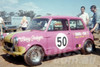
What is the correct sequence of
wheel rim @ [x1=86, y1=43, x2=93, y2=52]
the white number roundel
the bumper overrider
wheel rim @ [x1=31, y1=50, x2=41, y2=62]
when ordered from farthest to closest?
wheel rim @ [x1=86, y1=43, x2=93, y2=52], the white number roundel, wheel rim @ [x1=31, y1=50, x2=41, y2=62], the bumper overrider

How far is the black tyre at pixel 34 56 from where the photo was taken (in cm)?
434

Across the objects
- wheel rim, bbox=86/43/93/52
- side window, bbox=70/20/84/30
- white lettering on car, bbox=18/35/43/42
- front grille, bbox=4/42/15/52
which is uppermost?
side window, bbox=70/20/84/30

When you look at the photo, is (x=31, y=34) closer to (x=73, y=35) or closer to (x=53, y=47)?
(x=53, y=47)

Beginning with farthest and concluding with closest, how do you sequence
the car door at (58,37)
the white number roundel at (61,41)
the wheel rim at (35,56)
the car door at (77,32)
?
the car door at (77,32), the white number roundel at (61,41), the car door at (58,37), the wheel rim at (35,56)

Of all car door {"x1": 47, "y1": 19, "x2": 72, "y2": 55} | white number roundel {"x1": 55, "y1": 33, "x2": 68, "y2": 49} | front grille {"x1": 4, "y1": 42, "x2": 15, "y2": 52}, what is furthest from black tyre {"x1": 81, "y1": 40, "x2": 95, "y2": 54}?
front grille {"x1": 4, "y1": 42, "x2": 15, "y2": 52}

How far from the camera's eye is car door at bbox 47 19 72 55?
16.2 ft

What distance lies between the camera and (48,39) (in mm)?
4848

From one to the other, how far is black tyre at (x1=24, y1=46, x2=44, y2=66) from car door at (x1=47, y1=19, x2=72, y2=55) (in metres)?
0.44

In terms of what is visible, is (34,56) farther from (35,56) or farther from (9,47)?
(9,47)

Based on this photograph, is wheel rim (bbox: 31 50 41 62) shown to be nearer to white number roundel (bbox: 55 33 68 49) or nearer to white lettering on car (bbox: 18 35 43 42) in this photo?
white lettering on car (bbox: 18 35 43 42)

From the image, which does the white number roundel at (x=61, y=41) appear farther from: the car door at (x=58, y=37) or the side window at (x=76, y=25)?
the side window at (x=76, y=25)

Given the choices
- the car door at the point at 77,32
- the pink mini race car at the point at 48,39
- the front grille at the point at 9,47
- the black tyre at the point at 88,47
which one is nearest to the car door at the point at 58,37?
the pink mini race car at the point at 48,39

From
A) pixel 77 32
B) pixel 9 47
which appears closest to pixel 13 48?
pixel 9 47

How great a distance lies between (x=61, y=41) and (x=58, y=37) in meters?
0.19
